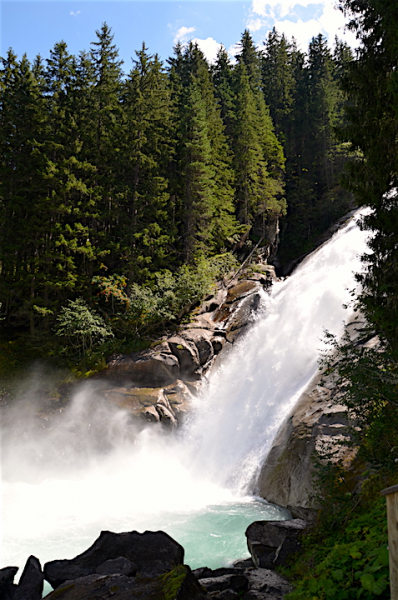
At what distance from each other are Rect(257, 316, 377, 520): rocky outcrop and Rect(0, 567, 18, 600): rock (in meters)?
6.16

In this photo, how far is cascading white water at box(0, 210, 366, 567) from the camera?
996cm

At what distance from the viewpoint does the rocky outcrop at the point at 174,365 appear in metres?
16.3

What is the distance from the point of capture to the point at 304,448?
10867 millimetres

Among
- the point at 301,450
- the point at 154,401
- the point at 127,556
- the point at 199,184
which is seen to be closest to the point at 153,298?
the point at 154,401

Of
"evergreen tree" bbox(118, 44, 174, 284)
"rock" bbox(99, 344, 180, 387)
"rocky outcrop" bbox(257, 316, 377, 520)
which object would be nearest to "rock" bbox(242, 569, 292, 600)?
"rocky outcrop" bbox(257, 316, 377, 520)

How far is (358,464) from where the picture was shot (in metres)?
9.01

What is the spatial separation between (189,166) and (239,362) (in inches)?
501

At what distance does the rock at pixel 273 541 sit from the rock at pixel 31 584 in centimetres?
379

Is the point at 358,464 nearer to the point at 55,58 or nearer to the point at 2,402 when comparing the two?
the point at 2,402

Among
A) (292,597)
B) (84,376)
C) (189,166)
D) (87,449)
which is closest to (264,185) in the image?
(189,166)

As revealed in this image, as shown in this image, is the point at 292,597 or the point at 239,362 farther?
the point at 239,362

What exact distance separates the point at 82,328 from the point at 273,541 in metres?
13.7

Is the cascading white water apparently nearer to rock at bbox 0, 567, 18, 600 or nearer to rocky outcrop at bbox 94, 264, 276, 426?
rocky outcrop at bbox 94, 264, 276, 426

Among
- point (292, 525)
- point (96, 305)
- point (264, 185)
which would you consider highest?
point (264, 185)
